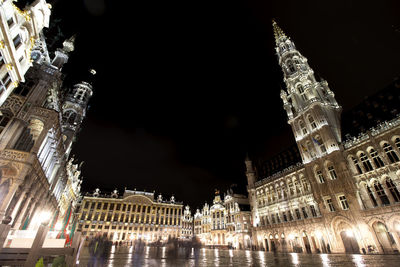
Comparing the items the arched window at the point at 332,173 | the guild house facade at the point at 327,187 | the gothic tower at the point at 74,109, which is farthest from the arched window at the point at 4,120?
the arched window at the point at 332,173

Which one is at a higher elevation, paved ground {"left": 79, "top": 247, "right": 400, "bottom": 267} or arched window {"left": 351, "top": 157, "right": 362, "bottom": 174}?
arched window {"left": 351, "top": 157, "right": 362, "bottom": 174}

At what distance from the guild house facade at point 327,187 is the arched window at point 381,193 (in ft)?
0.32

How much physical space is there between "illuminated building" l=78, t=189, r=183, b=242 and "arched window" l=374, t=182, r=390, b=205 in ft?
212

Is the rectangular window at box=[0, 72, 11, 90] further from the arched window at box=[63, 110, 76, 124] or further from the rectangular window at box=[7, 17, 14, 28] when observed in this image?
the arched window at box=[63, 110, 76, 124]

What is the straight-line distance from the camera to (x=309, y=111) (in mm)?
35688

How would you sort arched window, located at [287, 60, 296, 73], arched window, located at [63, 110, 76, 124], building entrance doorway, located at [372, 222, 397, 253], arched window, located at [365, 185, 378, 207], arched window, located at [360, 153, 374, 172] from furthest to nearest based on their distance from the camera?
arched window, located at [287, 60, 296, 73] < arched window, located at [63, 110, 76, 124] < arched window, located at [360, 153, 374, 172] < arched window, located at [365, 185, 378, 207] < building entrance doorway, located at [372, 222, 397, 253]

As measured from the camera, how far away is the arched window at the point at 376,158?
24.5 m

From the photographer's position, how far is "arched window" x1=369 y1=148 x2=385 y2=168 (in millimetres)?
24516

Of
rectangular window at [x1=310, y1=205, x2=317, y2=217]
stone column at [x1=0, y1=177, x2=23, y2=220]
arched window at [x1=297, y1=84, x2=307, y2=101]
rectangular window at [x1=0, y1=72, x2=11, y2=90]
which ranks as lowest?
stone column at [x1=0, y1=177, x2=23, y2=220]

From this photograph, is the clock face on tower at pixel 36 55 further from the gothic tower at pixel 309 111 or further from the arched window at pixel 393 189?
the arched window at pixel 393 189

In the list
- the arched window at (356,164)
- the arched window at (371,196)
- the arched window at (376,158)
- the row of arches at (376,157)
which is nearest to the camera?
the row of arches at (376,157)

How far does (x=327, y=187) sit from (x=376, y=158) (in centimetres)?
767

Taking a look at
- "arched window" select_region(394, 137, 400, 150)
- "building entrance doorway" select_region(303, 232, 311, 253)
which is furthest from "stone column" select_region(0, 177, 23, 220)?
"arched window" select_region(394, 137, 400, 150)

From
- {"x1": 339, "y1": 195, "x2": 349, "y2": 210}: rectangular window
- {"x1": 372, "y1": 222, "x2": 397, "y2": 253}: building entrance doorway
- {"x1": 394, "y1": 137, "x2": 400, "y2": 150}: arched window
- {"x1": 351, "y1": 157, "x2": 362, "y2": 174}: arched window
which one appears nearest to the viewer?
{"x1": 372, "y1": 222, "x2": 397, "y2": 253}: building entrance doorway
